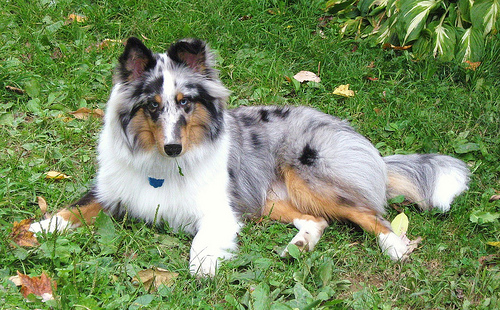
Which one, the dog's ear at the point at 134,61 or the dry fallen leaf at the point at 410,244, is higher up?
the dog's ear at the point at 134,61

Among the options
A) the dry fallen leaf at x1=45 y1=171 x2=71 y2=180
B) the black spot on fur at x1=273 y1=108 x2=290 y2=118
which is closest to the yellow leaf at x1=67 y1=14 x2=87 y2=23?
the dry fallen leaf at x1=45 y1=171 x2=71 y2=180

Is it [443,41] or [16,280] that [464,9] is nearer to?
[443,41]

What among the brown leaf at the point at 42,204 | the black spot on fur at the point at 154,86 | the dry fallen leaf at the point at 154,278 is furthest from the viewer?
the brown leaf at the point at 42,204

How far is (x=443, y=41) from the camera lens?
5.76m

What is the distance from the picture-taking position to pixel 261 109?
15.3 ft

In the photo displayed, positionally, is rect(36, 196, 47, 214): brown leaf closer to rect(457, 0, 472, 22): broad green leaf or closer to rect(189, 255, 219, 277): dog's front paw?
rect(189, 255, 219, 277): dog's front paw

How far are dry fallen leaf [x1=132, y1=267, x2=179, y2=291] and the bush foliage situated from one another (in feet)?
12.5

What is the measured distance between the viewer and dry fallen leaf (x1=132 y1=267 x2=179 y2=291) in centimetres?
331

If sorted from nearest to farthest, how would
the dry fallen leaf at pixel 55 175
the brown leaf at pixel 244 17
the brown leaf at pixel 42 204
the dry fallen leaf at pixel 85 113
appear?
1. the brown leaf at pixel 42 204
2. the dry fallen leaf at pixel 55 175
3. the dry fallen leaf at pixel 85 113
4. the brown leaf at pixel 244 17

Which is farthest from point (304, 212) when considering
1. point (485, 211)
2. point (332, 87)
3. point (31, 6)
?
point (31, 6)

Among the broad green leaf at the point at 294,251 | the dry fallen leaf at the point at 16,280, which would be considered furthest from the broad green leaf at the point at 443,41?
the dry fallen leaf at the point at 16,280

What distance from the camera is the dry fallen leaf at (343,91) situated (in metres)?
5.62

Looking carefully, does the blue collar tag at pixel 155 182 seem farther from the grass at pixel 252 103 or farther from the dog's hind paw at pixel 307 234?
the dog's hind paw at pixel 307 234

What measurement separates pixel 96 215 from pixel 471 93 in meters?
3.89
